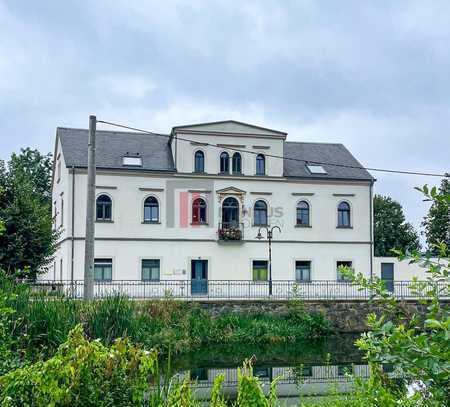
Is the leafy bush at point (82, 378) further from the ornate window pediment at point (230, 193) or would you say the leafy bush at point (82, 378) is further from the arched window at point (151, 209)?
the ornate window pediment at point (230, 193)

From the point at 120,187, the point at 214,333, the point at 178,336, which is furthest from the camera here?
the point at 120,187

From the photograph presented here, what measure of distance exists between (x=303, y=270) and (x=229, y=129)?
8.48 metres

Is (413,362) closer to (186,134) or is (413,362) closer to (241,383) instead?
(241,383)

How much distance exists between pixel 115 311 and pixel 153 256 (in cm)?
1944

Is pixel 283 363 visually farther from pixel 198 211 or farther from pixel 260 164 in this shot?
pixel 260 164

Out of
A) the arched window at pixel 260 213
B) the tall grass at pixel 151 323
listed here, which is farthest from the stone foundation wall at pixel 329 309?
the arched window at pixel 260 213

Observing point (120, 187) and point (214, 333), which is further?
point (120, 187)

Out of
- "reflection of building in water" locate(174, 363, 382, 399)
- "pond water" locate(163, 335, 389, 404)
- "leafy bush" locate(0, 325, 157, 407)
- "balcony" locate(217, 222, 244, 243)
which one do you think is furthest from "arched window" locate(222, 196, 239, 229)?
"leafy bush" locate(0, 325, 157, 407)

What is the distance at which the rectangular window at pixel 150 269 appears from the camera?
31.1 m

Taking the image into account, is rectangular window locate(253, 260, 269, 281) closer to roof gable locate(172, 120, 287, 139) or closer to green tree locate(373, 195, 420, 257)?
roof gable locate(172, 120, 287, 139)

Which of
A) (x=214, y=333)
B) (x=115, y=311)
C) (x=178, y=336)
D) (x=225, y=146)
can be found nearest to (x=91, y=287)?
(x=115, y=311)

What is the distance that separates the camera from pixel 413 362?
137 inches

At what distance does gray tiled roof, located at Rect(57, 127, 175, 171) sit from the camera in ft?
102

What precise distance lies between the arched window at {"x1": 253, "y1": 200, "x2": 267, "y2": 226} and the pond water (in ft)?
35.6
